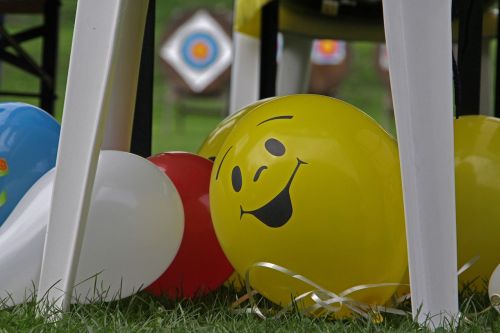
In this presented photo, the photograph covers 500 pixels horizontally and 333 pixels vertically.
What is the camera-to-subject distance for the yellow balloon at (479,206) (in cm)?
112

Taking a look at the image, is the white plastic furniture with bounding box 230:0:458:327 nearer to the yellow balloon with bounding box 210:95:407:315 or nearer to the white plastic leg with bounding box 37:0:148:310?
the yellow balloon with bounding box 210:95:407:315

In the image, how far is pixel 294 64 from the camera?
104 inches

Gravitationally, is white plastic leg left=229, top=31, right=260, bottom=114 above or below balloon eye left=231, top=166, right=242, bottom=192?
above

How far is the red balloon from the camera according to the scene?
3.81 ft

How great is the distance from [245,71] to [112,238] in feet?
5.17

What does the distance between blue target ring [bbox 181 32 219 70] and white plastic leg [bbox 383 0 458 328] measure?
928 centimetres

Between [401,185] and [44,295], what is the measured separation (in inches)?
17.3

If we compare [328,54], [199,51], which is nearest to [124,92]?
[199,51]

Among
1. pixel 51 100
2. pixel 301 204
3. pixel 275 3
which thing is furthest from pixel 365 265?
pixel 51 100

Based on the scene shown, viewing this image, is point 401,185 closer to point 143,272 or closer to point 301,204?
point 301,204

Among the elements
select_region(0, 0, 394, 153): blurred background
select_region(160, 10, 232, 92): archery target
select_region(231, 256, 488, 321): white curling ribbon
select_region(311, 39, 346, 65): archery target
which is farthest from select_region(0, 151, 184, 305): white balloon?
select_region(311, 39, 346, 65): archery target

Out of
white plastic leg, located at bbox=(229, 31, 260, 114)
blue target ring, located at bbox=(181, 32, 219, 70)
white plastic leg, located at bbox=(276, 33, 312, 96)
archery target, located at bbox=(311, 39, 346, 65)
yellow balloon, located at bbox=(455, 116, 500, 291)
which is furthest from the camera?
archery target, located at bbox=(311, 39, 346, 65)

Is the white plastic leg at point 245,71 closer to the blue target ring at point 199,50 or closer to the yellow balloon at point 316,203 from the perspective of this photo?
the yellow balloon at point 316,203

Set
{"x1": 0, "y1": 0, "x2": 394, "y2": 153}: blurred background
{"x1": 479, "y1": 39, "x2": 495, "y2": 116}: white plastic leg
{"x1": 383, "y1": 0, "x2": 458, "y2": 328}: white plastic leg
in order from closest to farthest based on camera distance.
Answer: {"x1": 383, "y1": 0, "x2": 458, "y2": 328}: white plastic leg < {"x1": 479, "y1": 39, "x2": 495, "y2": 116}: white plastic leg < {"x1": 0, "y1": 0, "x2": 394, "y2": 153}: blurred background
